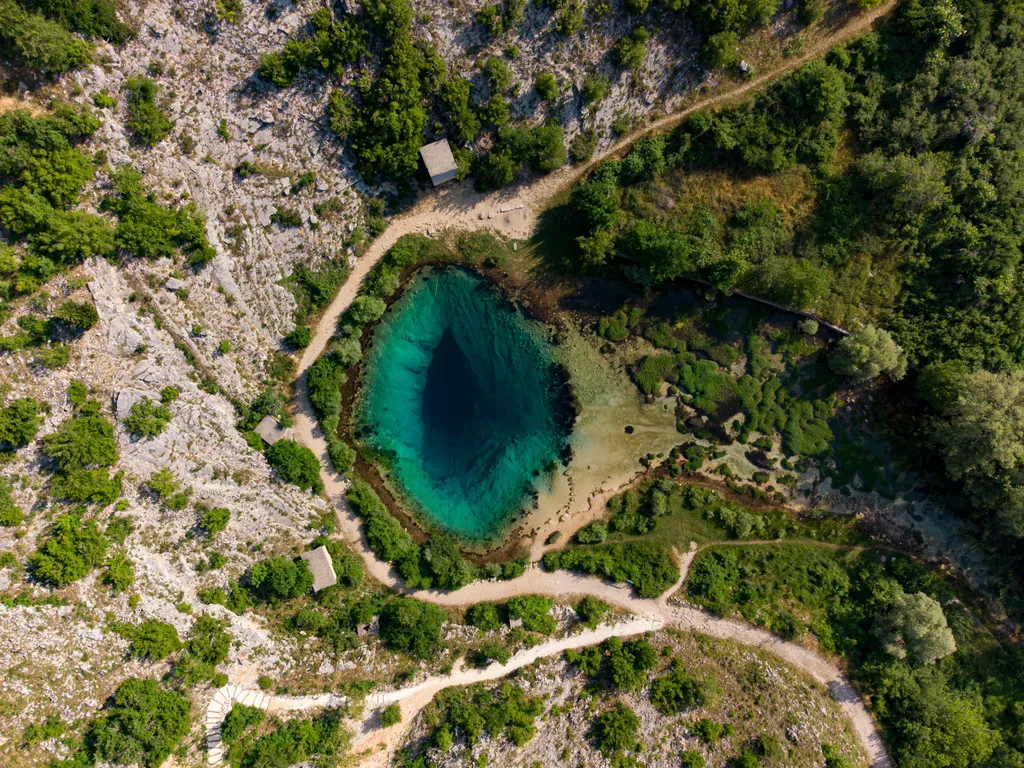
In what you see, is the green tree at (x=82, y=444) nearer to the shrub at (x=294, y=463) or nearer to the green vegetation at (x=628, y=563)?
the shrub at (x=294, y=463)

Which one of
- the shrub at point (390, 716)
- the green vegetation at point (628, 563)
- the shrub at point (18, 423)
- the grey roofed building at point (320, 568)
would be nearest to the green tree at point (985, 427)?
the green vegetation at point (628, 563)

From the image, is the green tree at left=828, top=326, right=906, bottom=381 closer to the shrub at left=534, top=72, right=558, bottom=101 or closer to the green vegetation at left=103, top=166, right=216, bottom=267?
the shrub at left=534, top=72, right=558, bottom=101

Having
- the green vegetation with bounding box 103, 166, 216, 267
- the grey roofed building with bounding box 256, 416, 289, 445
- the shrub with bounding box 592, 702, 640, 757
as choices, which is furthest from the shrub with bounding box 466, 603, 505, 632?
the green vegetation with bounding box 103, 166, 216, 267

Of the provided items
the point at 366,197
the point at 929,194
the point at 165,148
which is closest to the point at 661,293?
the point at 929,194

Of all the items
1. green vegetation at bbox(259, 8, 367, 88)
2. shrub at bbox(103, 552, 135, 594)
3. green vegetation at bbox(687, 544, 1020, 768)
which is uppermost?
green vegetation at bbox(259, 8, 367, 88)

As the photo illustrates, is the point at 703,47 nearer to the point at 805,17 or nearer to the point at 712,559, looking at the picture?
the point at 805,17

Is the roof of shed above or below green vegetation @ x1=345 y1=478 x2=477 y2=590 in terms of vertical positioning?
above

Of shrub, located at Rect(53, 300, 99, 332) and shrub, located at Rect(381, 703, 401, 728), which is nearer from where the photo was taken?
shrub, located at Rect(53, 300, 99, 332)

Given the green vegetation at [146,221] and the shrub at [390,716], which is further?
the shrub at [390,716]
